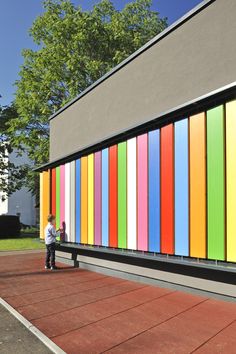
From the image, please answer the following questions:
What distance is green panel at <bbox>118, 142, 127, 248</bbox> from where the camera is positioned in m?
9.52

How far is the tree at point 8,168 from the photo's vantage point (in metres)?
34.0

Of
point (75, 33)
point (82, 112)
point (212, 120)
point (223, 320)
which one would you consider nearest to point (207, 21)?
point (212, 120)

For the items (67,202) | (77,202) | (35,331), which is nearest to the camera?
(35,331)

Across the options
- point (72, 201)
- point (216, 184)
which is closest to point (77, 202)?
point (72, 201)

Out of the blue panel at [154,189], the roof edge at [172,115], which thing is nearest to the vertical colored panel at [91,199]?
the roof edge at [172,115]

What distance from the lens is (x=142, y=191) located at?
8844mm

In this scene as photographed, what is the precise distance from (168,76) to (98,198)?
349cm

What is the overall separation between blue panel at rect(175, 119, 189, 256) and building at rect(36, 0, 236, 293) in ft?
0.06

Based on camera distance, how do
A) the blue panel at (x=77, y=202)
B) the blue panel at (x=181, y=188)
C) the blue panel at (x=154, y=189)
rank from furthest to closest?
the blue panel at (x=77, y=202) → the blue panel at (x=154, y=189) → the blue panel at (x=181, y=188)

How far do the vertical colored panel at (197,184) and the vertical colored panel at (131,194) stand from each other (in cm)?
192

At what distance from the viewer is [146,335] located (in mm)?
5754

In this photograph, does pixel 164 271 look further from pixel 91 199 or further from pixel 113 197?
pixel 91 199

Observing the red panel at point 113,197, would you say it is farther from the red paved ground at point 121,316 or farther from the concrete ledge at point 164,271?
the red paved ground at point 121,316

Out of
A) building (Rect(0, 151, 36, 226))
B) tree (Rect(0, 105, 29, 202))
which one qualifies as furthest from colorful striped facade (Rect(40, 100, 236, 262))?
building (Rect(0, 151, 36, 226))
